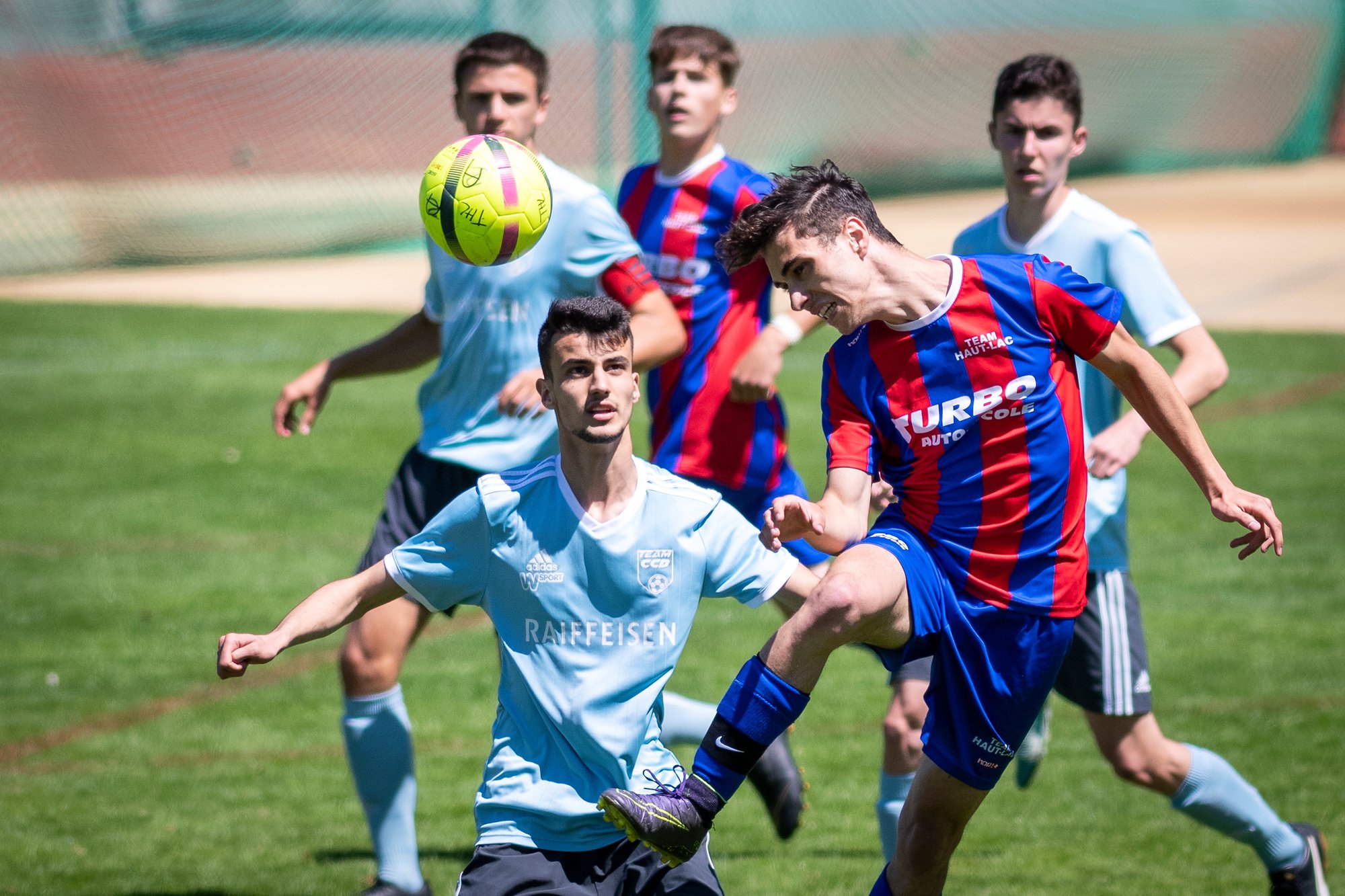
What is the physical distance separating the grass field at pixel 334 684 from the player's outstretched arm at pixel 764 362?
1714 millimetres

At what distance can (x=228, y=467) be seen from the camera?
12.3 m

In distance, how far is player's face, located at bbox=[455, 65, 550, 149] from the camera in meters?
5.44

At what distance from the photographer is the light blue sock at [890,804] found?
16.7 feet

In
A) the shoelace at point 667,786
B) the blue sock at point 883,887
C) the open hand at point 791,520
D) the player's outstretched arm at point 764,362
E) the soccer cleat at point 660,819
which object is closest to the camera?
the soccer cleat at point 660,819

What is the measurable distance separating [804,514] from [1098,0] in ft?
97.9

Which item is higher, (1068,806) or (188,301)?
(1068,806)

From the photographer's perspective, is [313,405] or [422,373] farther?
[422,373]

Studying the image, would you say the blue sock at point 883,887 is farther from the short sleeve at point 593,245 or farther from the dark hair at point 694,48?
the dark hair at point 694,48

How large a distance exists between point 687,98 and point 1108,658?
2576 millimetres

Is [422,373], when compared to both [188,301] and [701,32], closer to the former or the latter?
[188,301]

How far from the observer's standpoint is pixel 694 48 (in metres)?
6.05

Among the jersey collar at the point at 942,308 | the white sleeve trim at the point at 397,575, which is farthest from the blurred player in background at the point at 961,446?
the white sleeve trim at the point at 397,575

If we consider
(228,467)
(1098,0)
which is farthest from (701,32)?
(1098,0)

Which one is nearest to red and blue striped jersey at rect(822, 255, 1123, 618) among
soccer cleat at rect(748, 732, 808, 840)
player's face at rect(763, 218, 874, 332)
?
player's face at rect(763, 218, 874, 332)
